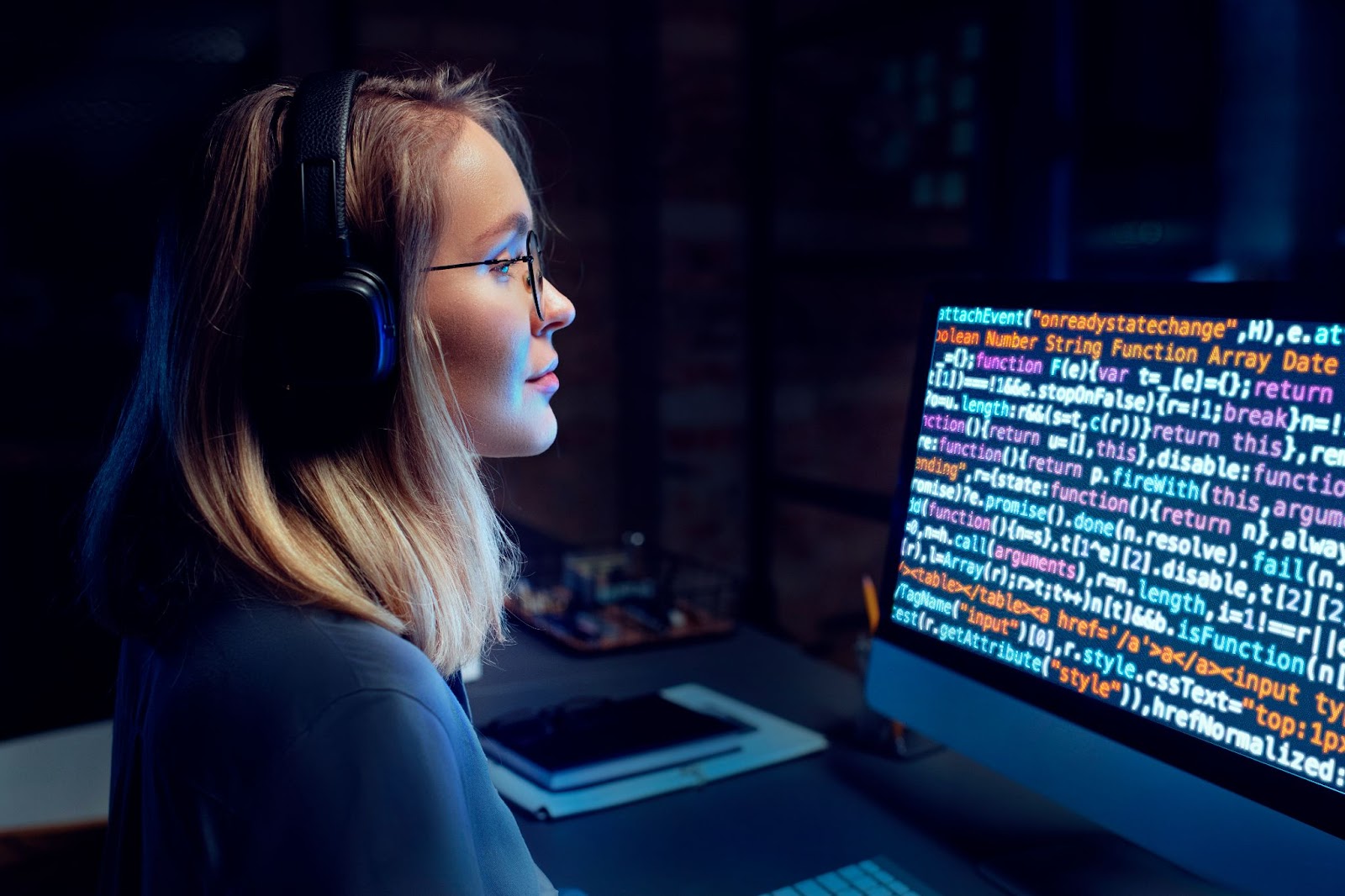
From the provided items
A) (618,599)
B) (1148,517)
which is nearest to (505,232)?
(1148,517)

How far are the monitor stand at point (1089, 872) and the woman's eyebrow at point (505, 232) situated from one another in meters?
0.65

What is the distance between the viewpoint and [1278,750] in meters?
0.74

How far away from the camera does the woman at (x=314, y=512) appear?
1.93 ft

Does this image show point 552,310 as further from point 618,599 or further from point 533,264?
point 618,599

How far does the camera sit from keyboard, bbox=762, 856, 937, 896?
847 mm

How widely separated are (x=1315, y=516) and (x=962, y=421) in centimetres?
32

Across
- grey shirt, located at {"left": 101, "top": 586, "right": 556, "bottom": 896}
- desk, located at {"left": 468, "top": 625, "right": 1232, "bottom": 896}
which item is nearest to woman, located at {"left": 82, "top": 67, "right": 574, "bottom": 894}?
grey shirt, located at {"left": 101, "top": 586, "right": 556, "bottom": 896}

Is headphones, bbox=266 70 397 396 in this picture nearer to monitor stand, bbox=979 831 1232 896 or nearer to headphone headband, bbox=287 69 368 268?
headphone headband, bbox=287 69 368 268

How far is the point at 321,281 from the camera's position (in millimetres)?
680

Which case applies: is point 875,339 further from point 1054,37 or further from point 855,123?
point 1054,37

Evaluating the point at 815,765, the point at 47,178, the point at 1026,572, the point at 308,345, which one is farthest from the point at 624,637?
the point at 47,178

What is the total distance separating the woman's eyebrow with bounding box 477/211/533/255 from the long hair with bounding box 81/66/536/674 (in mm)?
50

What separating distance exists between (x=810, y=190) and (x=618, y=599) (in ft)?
5.50

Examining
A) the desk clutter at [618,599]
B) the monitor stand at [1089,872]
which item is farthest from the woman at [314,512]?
the desk clutter at [618,599]
